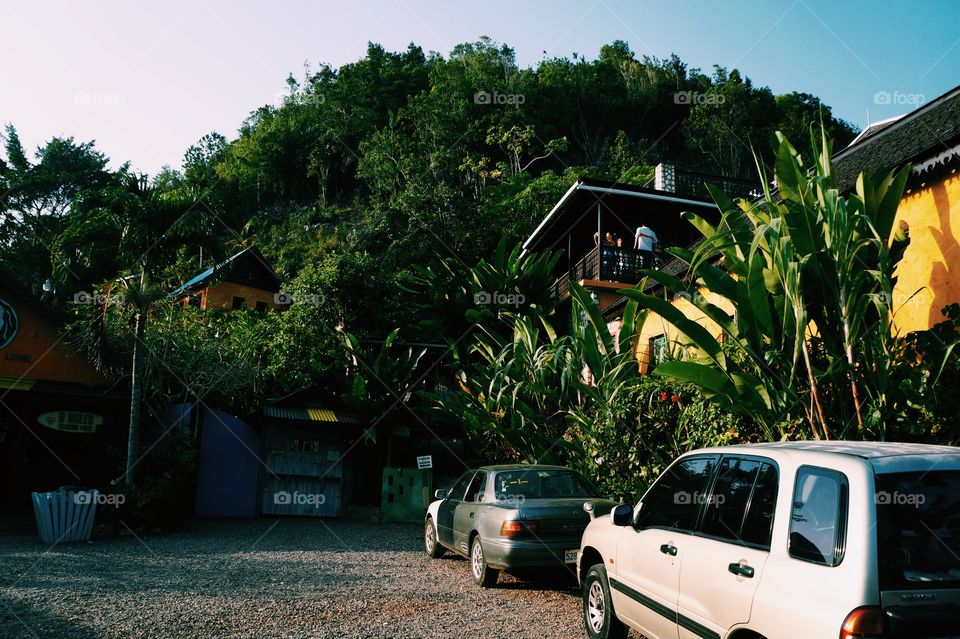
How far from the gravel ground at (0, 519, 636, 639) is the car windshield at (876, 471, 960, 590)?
3.80 meters

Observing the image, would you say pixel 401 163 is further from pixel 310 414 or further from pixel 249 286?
pixel 310 414

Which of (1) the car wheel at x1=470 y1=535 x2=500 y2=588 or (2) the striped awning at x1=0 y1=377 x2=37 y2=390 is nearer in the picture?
(1) the car wheel at x1=470 y1=535 x2=500 y2=588

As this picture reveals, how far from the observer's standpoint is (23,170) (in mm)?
Answer: 47938

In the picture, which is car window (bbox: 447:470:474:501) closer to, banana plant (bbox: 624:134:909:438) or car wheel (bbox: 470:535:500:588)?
car wheel (bbox: 470:535:500:588)

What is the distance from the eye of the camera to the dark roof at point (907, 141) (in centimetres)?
871

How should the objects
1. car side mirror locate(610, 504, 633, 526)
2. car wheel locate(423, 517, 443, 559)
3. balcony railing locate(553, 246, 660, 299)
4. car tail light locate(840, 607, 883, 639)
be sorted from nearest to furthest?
car tail light locate(840, 607, 883, 639)
car side mirror locate(610, 504, 633, 526)
car wheel locate(423, 517, 443, 559)
balcony railing locate(553, 246, 660, 299)

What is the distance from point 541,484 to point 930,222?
5.88 metres

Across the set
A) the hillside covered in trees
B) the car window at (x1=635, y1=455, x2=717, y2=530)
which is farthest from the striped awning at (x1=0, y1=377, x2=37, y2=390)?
the car window at (x1=635, y1=455, x2=717, y2=530)

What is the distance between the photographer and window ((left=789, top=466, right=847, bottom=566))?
3.36 m

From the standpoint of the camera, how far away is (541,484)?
929 cm

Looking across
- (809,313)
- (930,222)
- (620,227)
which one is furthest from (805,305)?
(620,227)

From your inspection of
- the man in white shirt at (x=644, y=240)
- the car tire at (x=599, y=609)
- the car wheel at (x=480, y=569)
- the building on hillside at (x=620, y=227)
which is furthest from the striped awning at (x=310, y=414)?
the car tire at (x=599, y=609)

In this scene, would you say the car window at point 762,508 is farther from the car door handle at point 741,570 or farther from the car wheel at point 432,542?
the car wheel at point 432,542

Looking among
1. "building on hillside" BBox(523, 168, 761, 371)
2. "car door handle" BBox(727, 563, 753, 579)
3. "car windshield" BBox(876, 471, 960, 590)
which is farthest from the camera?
"building on hillside" BBox(523, 168, 761, 371)
